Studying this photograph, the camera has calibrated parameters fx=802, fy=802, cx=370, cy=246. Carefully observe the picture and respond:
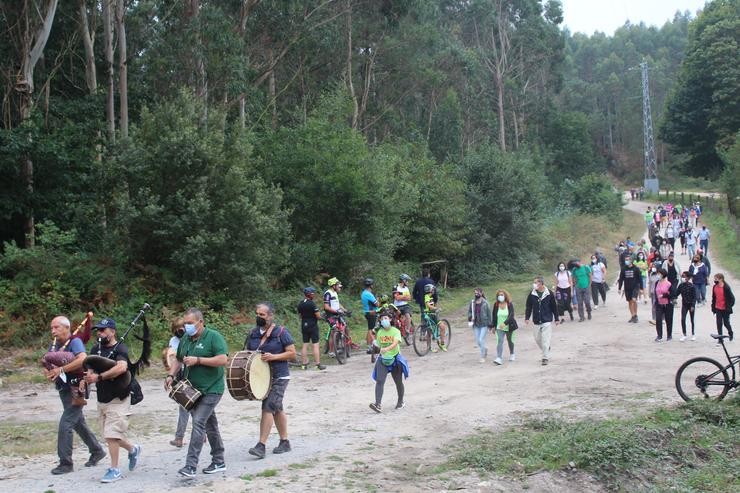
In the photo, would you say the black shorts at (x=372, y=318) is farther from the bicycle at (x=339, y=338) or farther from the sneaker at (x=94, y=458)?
the sneaker at (x=94, y=458)

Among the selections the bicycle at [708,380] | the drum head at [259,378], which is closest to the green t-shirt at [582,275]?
the bicycle at [708,380]

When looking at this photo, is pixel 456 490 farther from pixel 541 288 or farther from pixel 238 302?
pixel 238 302

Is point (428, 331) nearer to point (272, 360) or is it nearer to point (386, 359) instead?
point (386, 359)

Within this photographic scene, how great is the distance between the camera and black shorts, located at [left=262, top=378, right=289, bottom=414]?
30.4 feet

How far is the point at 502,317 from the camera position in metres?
16.3

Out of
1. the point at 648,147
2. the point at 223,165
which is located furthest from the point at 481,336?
the point at 648,147

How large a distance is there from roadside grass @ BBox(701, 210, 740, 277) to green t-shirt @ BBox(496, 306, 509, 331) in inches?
715

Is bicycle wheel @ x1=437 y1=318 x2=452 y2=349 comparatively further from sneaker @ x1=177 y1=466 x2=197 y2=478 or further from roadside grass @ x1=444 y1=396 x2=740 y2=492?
sneaker @ x1=177 y1=466 x2=197 y2=478

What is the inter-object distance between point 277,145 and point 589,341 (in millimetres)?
13366

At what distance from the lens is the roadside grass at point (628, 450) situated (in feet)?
30.0

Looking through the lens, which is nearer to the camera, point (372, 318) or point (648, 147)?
point (372, 318)

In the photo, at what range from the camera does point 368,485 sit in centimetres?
838

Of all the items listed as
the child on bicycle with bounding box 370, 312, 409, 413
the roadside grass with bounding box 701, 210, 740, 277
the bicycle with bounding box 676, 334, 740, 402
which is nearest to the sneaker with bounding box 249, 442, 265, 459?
the child on bicycle with bounding box 370, 312, 409, 413

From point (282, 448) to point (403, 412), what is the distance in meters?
2.96
